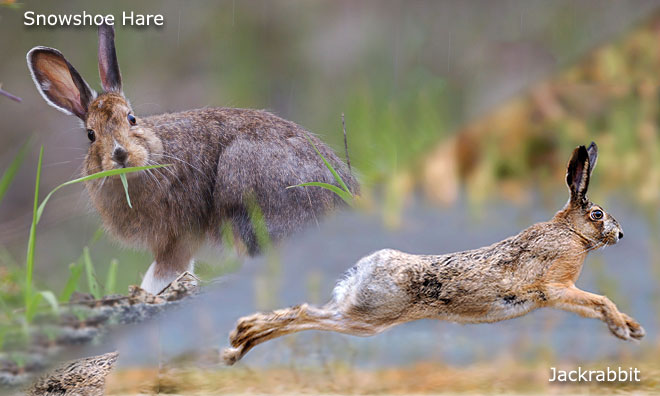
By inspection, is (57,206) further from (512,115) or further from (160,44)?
(512,115)

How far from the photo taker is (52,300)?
7.32ft

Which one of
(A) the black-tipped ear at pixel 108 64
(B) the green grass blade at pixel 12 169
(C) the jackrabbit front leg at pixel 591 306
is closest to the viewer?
(C) the jackrabbit front leg at pixel 591 306

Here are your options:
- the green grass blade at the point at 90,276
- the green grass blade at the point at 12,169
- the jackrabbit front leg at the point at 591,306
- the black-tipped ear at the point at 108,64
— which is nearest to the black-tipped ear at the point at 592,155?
the jackrabbit front leg at the point at 591,306

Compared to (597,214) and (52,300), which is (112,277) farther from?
(597,214)

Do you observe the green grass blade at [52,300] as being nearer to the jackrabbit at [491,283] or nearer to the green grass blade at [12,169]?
the green grass blade at [12,169]

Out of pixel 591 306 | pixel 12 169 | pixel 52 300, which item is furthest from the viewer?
pixel 12 169

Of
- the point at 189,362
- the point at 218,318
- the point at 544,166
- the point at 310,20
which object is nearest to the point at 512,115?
the point at 544,166

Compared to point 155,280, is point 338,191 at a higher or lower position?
higher

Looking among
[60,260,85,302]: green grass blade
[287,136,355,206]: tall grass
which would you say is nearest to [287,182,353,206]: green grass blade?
[287,136,355,206]: tall grass

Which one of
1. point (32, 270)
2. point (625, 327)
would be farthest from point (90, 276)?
point (625, 327)

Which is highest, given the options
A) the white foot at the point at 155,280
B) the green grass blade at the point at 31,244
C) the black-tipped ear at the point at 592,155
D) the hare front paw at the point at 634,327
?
the black-tipped ear at the point at 592,155

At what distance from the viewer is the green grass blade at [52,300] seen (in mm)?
2212

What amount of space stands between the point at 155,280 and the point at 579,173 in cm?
132

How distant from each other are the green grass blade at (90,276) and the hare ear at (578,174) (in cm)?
146
